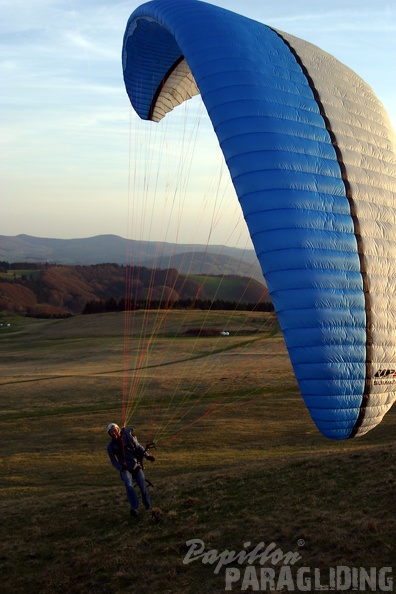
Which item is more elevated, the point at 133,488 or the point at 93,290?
the point at 93,290

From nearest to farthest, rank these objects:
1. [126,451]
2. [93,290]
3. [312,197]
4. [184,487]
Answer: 1. [312,197]
2. [126,451]
3. [184,487]
4. [93,290]

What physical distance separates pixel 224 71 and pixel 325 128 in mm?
1659

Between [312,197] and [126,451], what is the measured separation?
4704 millimetres

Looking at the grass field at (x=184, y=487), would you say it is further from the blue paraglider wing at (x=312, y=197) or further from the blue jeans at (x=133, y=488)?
the blue paraglider wing at (x=312, y=197)

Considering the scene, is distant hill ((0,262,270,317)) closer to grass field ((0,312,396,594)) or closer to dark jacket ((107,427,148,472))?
grass field ((0,312,396,594))

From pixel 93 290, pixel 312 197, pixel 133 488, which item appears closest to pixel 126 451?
pixel 133 488

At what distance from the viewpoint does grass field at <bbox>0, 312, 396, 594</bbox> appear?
26.6 feet

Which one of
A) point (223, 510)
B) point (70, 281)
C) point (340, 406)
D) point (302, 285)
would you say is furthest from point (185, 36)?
point (70, 281)

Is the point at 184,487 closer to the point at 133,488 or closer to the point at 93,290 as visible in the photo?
the point at 133,488

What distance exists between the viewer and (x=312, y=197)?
8656 mm

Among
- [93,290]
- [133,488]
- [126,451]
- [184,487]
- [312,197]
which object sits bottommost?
[184,487]

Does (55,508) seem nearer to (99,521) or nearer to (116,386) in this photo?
(99,521)

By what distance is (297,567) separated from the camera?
25.0 ft

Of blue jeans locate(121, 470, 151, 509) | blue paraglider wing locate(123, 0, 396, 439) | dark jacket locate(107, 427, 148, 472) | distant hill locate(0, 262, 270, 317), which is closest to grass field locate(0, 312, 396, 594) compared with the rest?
blue jeans locate(121, 470, 151, 509)
